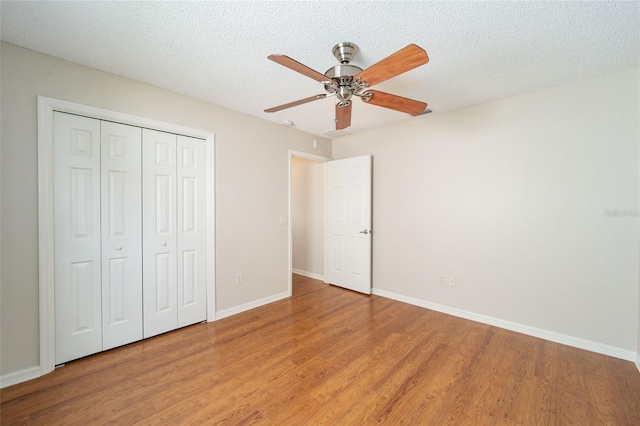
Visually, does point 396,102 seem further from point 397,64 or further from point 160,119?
point 160,119

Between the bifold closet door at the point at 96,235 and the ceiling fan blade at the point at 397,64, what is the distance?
220 centimetres

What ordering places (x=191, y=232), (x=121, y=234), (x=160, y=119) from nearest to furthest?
(x=121, y=234), (x=160, y=119), (x=191, y=232)

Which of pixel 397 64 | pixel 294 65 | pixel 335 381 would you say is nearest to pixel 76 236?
pixel 294 65

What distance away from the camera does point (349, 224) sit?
13.3 ft

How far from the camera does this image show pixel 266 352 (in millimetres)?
2320

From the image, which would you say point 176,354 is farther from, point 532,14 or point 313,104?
point 532,14

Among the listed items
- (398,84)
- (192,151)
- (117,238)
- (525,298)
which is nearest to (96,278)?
(117,238)

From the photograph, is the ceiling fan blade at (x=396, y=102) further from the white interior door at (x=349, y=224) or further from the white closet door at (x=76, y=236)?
the white closet door at (x=76, y=236)

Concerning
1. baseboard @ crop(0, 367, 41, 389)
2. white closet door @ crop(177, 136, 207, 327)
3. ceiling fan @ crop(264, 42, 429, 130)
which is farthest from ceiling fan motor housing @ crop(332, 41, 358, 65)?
baseboard @ crop(0, 367, 41, 389)

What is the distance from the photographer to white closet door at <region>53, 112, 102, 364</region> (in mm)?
2088

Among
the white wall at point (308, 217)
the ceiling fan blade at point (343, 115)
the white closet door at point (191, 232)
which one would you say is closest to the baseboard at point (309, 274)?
the white wall at point (308, 217)

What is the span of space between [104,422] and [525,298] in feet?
11.8

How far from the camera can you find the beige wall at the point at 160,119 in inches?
74.0

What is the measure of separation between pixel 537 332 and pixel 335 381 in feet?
7.13
